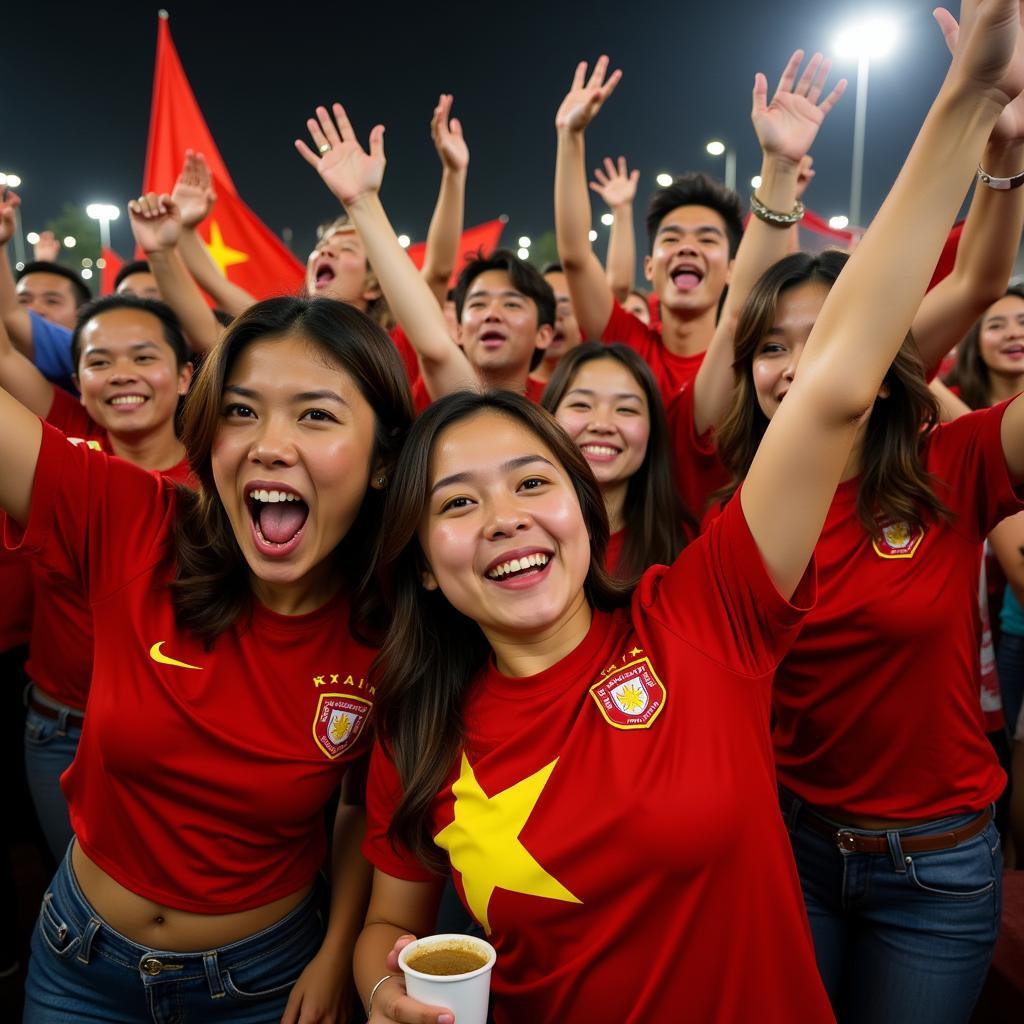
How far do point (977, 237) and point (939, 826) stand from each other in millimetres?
1603

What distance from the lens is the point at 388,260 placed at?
114 inches

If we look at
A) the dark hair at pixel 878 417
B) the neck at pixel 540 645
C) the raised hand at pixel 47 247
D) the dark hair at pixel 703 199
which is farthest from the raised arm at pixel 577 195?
the raised hand at pixel 47 247

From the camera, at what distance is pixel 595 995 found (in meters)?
1.54

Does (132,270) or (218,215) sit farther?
(218,215)

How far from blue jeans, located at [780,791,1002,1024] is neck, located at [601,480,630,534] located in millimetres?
1278

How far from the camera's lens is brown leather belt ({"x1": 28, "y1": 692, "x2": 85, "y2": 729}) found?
2803 millimetres

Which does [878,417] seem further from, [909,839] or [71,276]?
[71,276]

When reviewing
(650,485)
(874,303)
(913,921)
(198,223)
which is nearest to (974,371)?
(650,485)

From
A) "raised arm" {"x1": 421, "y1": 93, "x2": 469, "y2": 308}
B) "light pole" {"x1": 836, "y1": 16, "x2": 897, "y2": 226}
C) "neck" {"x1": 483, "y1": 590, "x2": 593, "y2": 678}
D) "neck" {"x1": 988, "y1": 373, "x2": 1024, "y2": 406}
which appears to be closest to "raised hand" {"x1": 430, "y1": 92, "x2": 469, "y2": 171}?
"raised arm" {"x1": 421, "y1": 93, "x2": 469, "y2": 308}

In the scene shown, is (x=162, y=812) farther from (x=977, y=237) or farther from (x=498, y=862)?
(x=977, y=237)

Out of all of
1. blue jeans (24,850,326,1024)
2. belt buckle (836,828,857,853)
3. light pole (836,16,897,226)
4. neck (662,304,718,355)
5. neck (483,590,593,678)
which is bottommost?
blue jeans (24,850,326,1024)

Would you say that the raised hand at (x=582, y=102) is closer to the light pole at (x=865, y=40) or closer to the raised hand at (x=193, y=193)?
the raised hand at (x=193, y=193)

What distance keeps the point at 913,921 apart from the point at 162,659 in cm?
188

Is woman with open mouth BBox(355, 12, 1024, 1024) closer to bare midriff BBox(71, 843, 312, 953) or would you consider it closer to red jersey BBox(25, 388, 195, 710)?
bare midriff BBox(71, 843, 312, 953)
